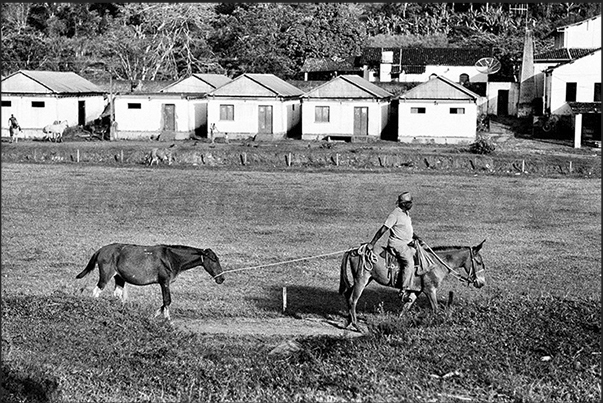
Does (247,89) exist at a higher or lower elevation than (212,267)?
higher

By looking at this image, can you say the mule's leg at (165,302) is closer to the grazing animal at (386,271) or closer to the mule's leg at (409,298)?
the grazing animal at (386,271)

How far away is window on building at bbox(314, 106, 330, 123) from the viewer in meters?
45.1

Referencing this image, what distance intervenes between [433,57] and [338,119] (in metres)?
15.5

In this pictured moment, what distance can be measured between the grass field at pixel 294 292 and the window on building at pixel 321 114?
30.2 feet

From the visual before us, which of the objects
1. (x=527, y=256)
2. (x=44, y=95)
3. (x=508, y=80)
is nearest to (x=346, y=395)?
(x=527, y=256)

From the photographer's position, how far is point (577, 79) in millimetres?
47312

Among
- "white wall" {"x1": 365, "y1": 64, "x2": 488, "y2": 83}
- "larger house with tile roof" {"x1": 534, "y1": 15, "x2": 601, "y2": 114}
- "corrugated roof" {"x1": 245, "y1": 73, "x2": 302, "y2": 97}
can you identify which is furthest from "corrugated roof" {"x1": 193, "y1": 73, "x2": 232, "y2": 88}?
"larger house with tile roof" {"x1": 534, "y1": 15, "x2": 601, "y2": 114}

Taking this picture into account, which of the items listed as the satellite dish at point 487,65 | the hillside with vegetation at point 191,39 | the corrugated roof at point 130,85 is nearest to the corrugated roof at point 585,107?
the satellite dish at point 487,65

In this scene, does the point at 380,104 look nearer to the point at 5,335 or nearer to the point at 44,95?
the point at 44,95

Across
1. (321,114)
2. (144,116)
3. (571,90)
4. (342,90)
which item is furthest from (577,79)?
(144,116)

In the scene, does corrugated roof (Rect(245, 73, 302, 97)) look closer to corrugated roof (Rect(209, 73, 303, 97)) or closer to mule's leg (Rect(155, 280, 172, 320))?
corrugated roof (Rect(209, 73, 303, 97))

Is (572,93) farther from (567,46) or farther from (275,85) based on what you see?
(275,85)

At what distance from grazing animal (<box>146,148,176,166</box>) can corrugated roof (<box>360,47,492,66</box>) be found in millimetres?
22914

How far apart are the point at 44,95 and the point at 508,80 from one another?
25.2m
